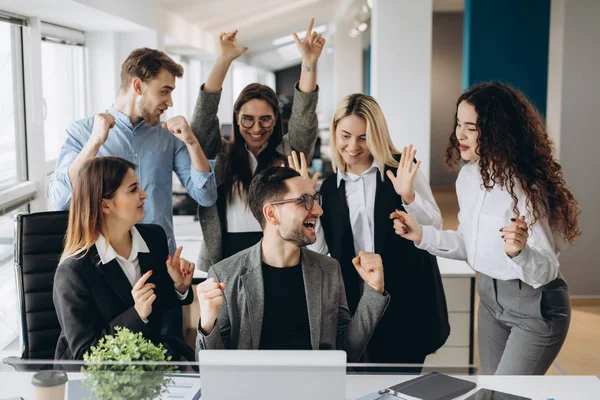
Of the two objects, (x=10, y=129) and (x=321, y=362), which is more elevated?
(x=10, y=129)

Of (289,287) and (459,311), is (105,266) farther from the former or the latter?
(459,311)

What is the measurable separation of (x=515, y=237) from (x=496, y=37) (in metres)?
5.16

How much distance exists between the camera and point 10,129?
4.26 meters

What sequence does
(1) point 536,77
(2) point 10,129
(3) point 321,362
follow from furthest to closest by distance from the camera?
(1) point 536,77 → (2) point 10,129 → (3) point 321,362

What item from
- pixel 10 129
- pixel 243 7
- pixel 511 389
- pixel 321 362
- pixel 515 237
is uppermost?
pixel 243 7

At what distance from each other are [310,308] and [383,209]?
2.15 ft

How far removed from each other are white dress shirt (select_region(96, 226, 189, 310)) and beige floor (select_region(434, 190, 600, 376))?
2450 millimetres

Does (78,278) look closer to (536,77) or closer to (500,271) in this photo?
(500,271)

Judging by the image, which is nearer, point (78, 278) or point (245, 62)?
point (78, 278)

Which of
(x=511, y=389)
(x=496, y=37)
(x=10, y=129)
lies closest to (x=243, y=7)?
(x=496, y=37)

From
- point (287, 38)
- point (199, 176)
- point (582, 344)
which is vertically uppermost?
point (287, 38)

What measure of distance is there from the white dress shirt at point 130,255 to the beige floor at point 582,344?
245 centimetres

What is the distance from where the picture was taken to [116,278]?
2438 millimetres

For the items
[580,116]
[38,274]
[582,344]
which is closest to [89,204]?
[38,274]
